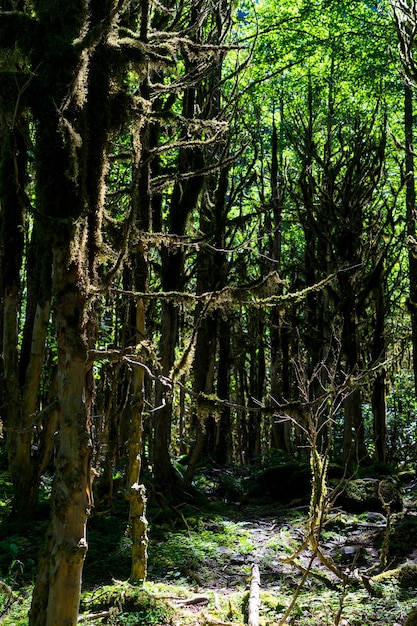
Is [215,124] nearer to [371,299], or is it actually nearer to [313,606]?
[313,606]

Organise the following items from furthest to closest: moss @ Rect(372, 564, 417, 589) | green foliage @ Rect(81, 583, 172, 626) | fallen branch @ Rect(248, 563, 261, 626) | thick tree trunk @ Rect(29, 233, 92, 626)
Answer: moss @ Rect(372, 564, 417, 589) → green foliage @ Rect(81, 583, 172, 626) → fallen branch @ Rect(248, 563, 261, 626) → thick tree trunk @ Rect(29, 233, 92, 626)

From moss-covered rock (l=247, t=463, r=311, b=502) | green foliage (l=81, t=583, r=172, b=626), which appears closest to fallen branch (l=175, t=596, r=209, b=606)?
green foliage (l=81, t=583, r=172, b=626)

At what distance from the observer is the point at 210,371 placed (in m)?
13.0

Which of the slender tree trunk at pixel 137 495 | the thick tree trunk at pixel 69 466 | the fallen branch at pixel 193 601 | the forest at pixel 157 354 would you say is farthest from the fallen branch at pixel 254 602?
the thick tree trunk at pixel 69 466

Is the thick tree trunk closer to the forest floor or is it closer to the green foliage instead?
the forest floor

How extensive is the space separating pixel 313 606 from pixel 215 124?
5107 mm

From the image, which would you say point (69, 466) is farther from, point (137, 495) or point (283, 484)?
point (283, 484)

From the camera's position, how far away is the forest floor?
523 centimetres

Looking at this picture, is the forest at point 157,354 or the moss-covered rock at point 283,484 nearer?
the forest at point 157,354

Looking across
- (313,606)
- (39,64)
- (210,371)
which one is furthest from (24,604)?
(210,371)

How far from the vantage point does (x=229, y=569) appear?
6996 mm

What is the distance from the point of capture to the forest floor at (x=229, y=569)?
5234 mm

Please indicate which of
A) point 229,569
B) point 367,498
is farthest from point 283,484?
point 229,569

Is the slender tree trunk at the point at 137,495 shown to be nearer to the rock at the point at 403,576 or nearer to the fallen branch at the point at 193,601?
the fallen branch at the point at 193,601
